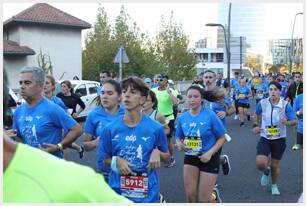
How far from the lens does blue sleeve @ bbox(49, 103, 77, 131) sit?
4.96 m

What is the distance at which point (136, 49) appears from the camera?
42531 mm

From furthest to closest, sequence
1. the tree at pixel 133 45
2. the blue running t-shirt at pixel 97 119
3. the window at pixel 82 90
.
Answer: the tree at pixel 133 45 < the window at pixel 82 90 < the blue running t-shirt at pixel 97 119

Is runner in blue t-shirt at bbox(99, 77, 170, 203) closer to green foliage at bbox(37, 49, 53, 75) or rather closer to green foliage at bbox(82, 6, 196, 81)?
green foliage at bbox(37, 49, 53, 75)

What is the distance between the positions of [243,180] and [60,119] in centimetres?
440

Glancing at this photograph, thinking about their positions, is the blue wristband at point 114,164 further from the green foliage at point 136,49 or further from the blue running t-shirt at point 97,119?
the green foliage at point 136,49

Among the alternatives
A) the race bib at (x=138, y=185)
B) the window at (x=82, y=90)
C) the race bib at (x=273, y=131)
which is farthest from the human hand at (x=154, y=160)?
the window at (x=82, y=90)

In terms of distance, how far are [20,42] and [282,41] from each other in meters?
96.7

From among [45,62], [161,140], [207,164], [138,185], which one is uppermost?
[45,62]

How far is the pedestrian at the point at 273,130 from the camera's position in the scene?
7.72 meters

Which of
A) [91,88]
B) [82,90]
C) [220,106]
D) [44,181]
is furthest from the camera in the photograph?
[91,88]

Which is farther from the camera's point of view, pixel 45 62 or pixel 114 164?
pixel 45 62

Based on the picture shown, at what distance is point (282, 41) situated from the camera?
127375 millimetres

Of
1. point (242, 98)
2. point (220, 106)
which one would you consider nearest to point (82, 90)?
point (242, 98)

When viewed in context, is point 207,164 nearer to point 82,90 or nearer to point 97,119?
point 97,119
